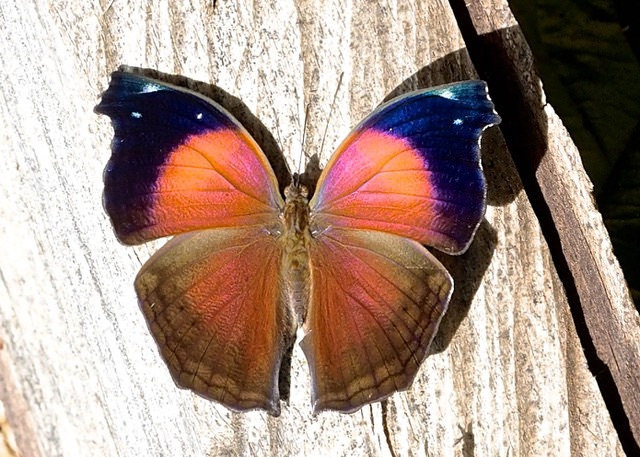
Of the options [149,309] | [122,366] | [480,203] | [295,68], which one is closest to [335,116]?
[295,68]

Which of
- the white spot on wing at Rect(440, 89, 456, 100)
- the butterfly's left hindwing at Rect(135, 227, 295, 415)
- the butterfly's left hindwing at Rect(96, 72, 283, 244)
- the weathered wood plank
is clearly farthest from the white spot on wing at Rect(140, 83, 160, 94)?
the weathered wood plank

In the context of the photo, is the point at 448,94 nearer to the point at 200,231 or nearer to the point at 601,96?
the point at 200,231

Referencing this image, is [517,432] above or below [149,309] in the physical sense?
below

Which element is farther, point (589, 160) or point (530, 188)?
point (589, 160)

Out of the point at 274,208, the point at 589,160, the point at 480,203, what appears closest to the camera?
the point at 480,203

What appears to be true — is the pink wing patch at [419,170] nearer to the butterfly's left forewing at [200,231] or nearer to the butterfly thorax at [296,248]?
the butterfly thorax at [296,248]

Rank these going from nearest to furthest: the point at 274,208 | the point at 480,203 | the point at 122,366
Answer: the point at 480,203 → the point at 122,366 → the point at 274,208

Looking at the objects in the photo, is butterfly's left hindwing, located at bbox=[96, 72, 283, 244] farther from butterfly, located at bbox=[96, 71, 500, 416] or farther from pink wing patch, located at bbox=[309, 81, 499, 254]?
pink wing patch, located at bbox=[309, 81, 499, 254]

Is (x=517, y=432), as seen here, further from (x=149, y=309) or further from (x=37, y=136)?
(x=37, y=136)
